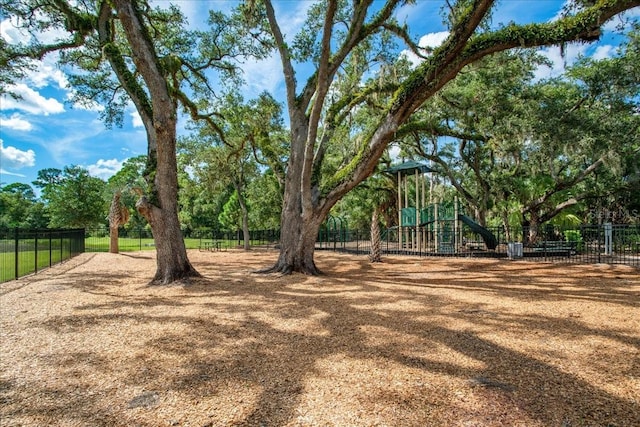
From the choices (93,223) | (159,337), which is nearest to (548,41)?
(159,337)

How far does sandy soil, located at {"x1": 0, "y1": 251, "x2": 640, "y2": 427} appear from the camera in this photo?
2.57 meters

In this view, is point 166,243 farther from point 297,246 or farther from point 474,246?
point 474,246

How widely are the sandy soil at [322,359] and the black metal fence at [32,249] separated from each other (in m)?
3.45

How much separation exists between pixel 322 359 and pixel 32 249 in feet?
41.1

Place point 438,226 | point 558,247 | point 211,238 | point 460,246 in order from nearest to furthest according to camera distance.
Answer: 1. point 558,247
2. point 460,246
3. point 438,226
4. point 211,238

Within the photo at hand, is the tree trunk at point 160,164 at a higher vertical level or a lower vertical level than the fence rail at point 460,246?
higher

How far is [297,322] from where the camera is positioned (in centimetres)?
505

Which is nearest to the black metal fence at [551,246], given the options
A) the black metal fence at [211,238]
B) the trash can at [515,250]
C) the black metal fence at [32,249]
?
the trash can at [515,250]

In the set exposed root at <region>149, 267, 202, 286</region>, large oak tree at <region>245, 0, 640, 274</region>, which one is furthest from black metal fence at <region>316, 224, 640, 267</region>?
exposed root at <region>149, 267, 202, 286</region>

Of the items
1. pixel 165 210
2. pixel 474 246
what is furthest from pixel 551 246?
pixel 165 210

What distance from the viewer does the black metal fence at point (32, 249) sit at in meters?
9.46

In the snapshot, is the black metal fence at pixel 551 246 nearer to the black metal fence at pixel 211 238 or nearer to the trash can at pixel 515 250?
the trash can at pixel 515 250

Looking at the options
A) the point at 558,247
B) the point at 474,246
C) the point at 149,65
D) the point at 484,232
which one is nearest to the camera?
the point at 149,65

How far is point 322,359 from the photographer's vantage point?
3.61m
